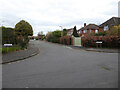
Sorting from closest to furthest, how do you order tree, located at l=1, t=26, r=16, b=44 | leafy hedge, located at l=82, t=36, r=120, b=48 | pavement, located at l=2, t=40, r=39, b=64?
pavement, located at l=2, t=40, r=39, b=64
tree, located at l=1, t=26, r=16, b=44
leafy hedge, located at l=82, t=36, r=120, b=48

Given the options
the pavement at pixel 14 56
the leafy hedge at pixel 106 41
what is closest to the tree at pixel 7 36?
the pavement at pixel 14 56

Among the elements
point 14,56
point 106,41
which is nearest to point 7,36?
point 14,56

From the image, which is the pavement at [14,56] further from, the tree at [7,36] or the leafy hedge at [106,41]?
the leafy hedge at [106,41]

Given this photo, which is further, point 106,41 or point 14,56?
point 106,41

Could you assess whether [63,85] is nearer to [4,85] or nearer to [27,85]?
[27,85]

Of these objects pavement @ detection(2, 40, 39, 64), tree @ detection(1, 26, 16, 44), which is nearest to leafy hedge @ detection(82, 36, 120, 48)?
pavement @ detection(2, 40, 39, 64)

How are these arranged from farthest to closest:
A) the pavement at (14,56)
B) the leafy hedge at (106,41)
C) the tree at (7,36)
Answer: the leafy hedge at (106,41)
the tree at (7,36)
the pavement at (14,56)

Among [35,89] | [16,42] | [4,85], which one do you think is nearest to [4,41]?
[16,42]

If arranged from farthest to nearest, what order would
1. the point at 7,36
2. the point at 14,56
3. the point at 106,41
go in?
the point at 106,41 < the point at 7,36 < the point at 14,56

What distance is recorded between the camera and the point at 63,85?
287cm

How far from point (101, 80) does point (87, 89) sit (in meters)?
0.91

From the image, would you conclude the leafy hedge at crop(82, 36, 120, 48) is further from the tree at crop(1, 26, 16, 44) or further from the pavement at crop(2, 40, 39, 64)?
the tree at crop(1, 26, 16, 44)

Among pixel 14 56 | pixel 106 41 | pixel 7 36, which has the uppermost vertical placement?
pixel 7 36

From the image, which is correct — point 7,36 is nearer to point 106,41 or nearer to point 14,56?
point 14,56
